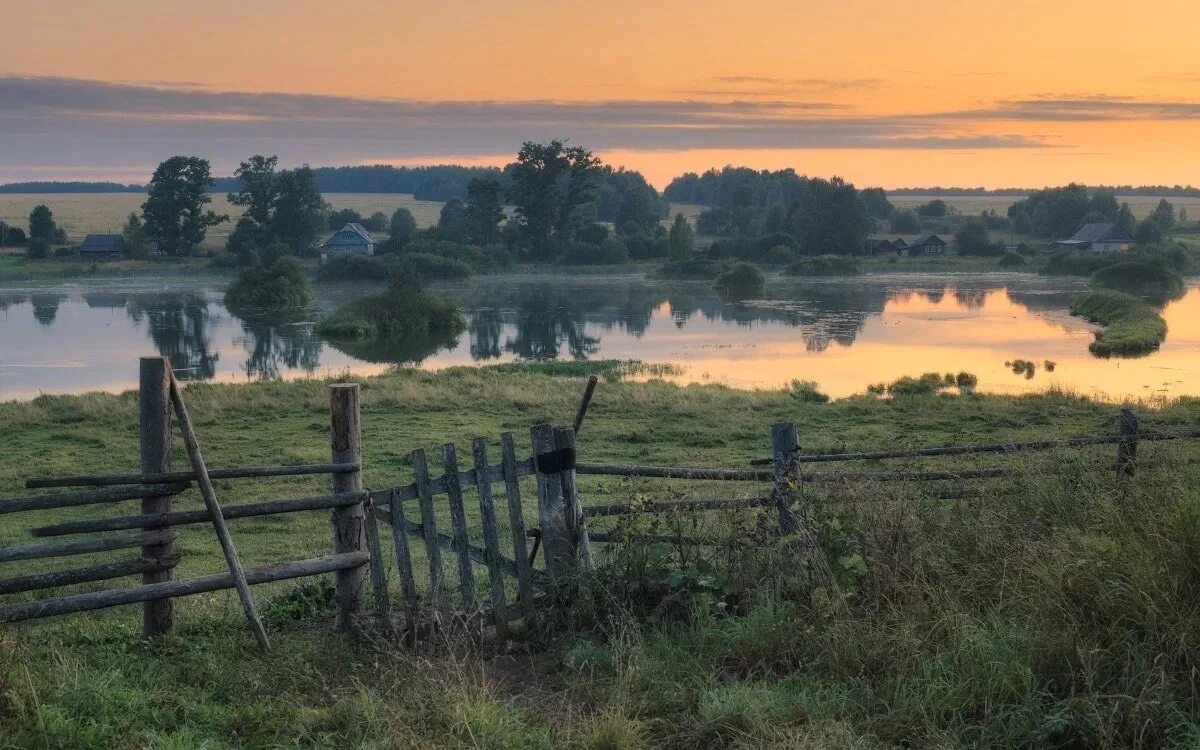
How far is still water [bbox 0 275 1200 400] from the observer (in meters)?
35.1

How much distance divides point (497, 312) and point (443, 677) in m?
60.1

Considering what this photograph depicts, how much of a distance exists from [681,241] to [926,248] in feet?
96.5

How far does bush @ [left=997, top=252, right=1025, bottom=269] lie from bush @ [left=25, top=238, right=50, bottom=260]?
3484 inches

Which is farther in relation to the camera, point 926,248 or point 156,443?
point 926,248

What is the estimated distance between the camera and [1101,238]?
109312mm

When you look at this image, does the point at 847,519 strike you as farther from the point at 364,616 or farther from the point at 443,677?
the point at 364,616

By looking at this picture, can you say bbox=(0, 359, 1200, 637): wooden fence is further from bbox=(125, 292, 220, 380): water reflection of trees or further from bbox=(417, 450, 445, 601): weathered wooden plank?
bbox=(125, 292, 220, 380): water reflection of trees

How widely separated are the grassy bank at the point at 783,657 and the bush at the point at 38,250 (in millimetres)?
101139

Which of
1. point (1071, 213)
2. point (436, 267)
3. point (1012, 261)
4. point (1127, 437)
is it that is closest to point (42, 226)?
point (436, 267)

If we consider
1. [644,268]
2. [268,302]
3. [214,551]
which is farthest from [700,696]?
[644,268]

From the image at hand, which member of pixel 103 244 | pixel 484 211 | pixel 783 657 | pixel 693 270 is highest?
pixel 484 211

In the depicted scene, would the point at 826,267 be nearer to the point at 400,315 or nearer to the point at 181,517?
the point at 400,315

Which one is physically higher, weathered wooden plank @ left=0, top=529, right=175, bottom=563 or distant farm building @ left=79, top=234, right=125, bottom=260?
distant farm building @ left=79, top=234, right=125, bottom=260

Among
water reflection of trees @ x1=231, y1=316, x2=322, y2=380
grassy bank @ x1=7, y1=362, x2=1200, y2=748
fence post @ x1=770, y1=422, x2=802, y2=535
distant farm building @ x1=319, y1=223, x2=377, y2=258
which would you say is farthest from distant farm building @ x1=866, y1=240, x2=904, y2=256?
fence post @ x1=770, y1=422, x2=802, y2=535
